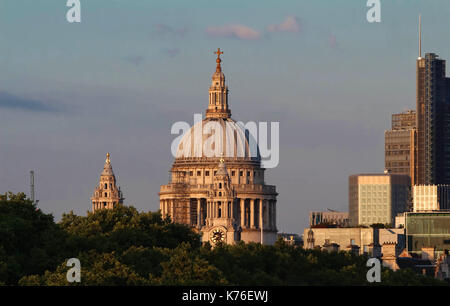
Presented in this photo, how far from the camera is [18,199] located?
163750 mm

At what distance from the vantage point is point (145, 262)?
149 m

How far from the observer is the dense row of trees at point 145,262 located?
13425 centimetres

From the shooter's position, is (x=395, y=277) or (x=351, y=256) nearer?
(x=395, y=277)

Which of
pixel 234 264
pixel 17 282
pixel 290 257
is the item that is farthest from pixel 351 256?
pixel 17 282

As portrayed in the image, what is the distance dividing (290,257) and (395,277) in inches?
380

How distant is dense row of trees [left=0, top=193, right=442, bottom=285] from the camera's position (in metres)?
134

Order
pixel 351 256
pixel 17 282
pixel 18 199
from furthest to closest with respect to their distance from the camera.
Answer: pixel 351 256
pixel 18 199
pixel 17 282
